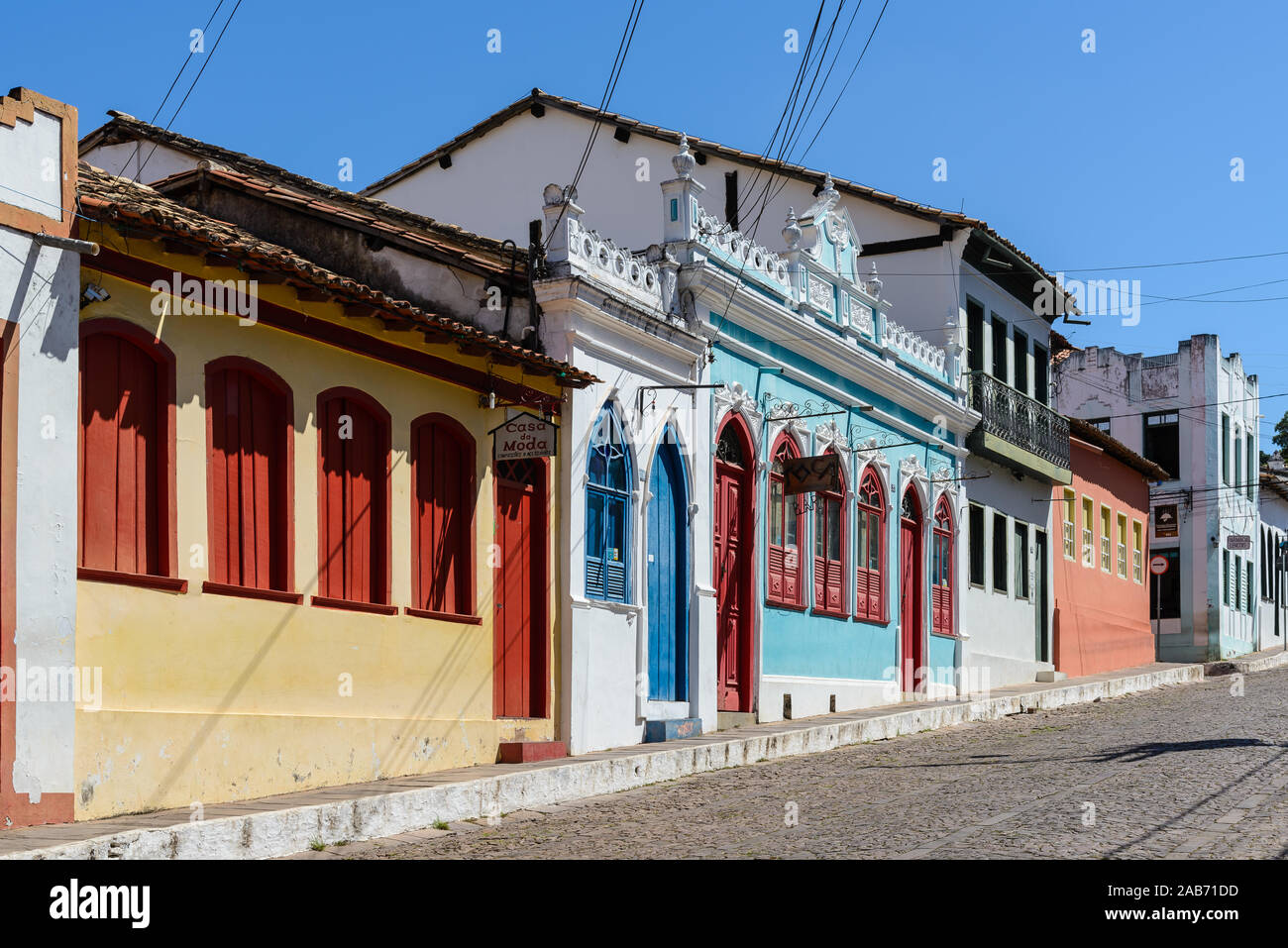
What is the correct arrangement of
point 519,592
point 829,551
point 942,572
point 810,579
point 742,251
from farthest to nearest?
point 942,572
point 829,551
point 810,579
point 742,251
point 519,592

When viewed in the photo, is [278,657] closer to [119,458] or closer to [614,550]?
[119,458]

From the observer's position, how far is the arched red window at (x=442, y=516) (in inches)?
500

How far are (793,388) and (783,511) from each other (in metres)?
1.50

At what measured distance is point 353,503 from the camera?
1201 cm

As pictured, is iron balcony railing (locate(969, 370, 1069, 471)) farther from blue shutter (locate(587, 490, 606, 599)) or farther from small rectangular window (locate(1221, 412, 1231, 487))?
small rectangular window (locate(1221, 412, 1231, 487))

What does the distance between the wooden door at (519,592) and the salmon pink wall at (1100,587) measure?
17.2m

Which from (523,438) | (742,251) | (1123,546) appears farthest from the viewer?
(1123,546)

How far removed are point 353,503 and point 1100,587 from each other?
23422 mm

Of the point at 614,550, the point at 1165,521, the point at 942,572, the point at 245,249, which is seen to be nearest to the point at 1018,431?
the point at 942,572

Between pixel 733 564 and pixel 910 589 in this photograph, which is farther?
pixel 910 589

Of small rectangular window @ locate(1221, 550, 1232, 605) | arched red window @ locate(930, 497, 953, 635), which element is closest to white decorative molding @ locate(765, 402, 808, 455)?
arched red window @ locate(930, 497, 953, 635)

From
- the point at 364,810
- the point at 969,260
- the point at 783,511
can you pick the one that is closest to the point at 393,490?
the point at 364,810

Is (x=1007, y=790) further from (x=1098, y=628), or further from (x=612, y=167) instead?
(x=1098, y=628)

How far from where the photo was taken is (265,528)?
11133mm
